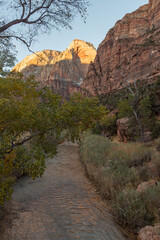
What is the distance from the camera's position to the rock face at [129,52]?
130 feet

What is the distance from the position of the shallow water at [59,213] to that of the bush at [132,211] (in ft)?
1.05

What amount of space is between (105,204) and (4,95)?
4.78m

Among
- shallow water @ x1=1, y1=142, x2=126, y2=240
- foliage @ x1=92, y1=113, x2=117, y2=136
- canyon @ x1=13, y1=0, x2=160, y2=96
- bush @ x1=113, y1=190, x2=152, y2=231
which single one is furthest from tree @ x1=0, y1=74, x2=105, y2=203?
canyon @ x1=13, y1=0, x2=160, y2=96

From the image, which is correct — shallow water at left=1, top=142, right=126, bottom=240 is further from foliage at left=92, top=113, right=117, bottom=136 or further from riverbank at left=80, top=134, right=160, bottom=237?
foliage at left=92, top=113, right=117, bottom=136

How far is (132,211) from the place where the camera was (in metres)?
3.43

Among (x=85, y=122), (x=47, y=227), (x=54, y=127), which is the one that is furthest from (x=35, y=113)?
(x=47, y=227)

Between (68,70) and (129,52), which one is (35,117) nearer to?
(129,52)

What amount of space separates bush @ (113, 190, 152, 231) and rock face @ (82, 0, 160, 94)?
3699 cm

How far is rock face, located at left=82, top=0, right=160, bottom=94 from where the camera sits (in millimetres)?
39719

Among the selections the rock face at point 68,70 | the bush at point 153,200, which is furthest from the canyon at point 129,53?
the bush at point 153,200

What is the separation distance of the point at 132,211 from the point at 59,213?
2366 millimetres

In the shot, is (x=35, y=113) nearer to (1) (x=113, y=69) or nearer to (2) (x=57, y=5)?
(2) (x=57, y=5)

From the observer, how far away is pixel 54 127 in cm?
364

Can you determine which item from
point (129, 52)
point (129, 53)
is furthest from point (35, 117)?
point (129, 52)
